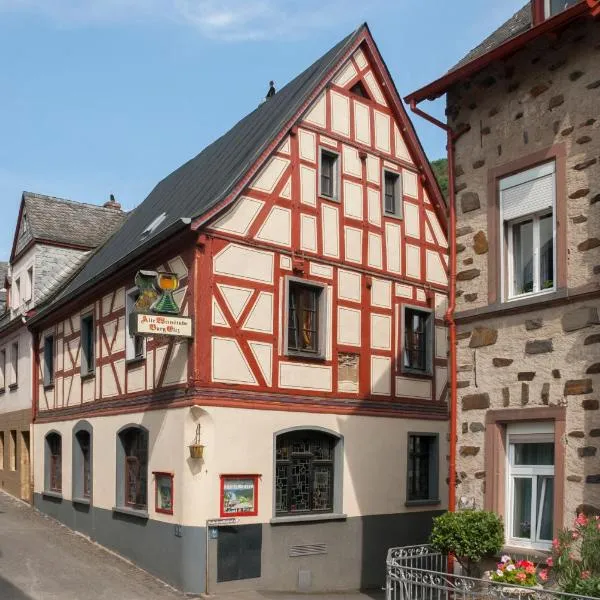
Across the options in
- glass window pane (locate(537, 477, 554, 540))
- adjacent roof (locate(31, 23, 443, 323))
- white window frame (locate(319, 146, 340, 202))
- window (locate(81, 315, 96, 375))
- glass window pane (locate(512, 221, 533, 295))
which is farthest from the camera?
window (locate(81, 315, 96, 375))

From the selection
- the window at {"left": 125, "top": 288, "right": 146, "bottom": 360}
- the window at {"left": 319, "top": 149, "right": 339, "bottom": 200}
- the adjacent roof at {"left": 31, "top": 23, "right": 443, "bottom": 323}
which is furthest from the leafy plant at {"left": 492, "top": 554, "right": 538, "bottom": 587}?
the window at {"left": 319, "top": 149, "right": 339, "bottom": 200}

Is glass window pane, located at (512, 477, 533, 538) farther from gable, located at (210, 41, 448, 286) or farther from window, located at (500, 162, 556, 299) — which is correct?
gable, located at (210, 41, 448, 286)

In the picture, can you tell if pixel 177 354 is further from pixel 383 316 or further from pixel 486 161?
pixel 486 161

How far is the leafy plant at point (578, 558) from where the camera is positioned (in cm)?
837

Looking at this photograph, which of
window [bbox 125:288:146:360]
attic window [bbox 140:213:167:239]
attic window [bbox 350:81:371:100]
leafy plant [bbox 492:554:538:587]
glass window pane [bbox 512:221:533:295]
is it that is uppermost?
attic window [bbox 350:81:371:100]

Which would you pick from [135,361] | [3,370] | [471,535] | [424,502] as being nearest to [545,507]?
[471,535]

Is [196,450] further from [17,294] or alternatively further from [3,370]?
[3,370]

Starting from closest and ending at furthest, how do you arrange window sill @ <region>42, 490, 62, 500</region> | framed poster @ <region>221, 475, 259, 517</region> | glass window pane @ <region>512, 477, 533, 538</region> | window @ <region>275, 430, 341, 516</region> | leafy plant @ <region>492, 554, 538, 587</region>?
leafy plant @ <region>492, 554, 538, 587</region>
glass window pane @ <region>512, 477, 533, 538</region>
framed poster @ <region>221, 475, 259, 517</region>
window @ <region>275, 430, 341, 516</region>
window sill @ <region>42, 490, 62, 500</region>

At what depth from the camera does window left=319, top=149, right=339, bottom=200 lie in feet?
57.9

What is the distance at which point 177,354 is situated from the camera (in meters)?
15.3

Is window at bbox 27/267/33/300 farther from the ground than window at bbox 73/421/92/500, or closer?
farther from the ground

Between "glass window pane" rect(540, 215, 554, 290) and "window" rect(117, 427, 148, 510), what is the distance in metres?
8.74

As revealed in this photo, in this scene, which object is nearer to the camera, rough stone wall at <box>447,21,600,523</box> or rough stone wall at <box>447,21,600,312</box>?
rough stone wall at <box>447,21,600,523</box>

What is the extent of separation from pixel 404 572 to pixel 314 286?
7191 mm
